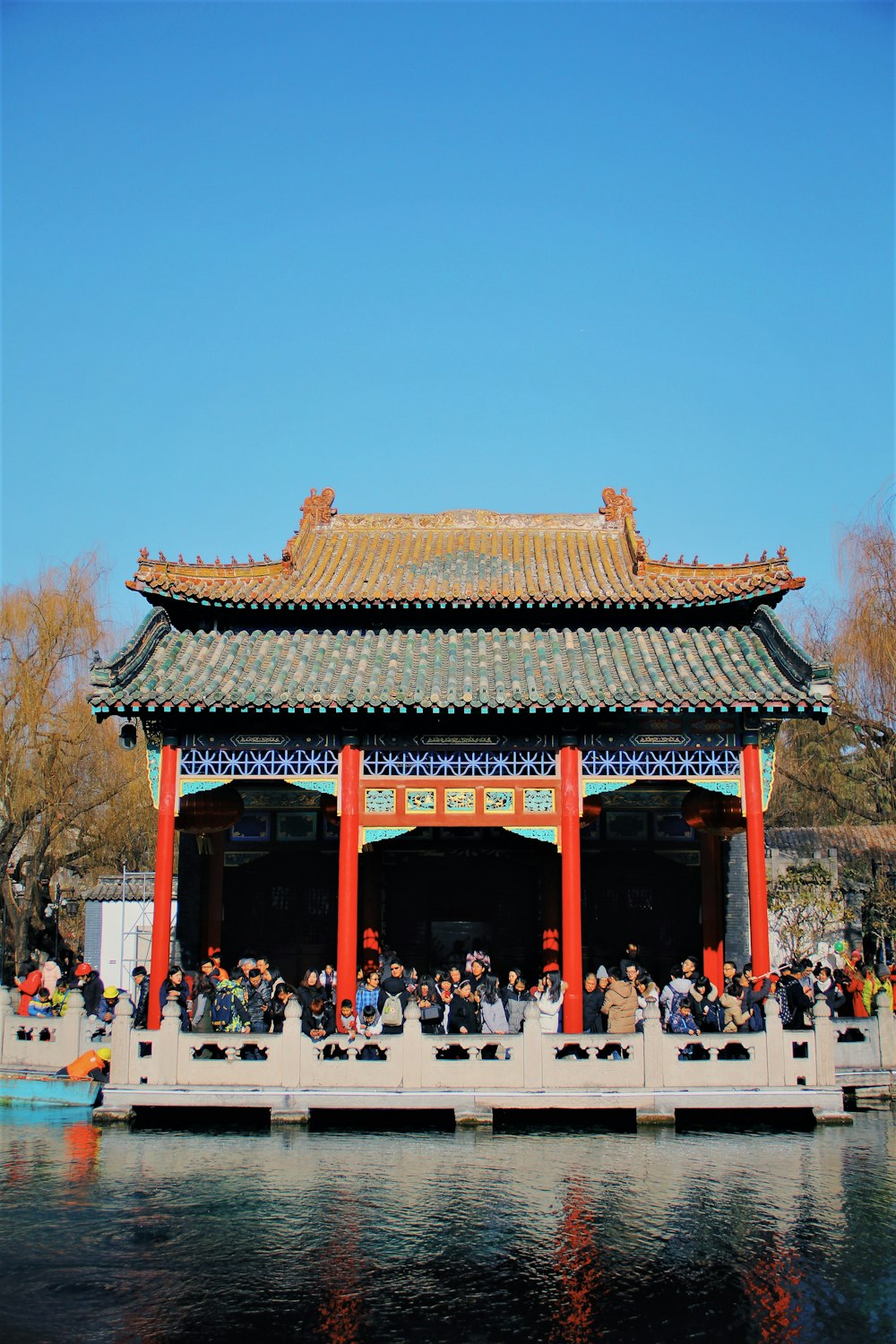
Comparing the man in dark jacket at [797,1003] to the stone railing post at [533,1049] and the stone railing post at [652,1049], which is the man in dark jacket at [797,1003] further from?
the stone railing post at [533,1049]

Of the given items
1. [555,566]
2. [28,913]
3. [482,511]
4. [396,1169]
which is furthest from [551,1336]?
[28,913]

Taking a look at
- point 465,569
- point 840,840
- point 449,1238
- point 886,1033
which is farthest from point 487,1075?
point 840,840

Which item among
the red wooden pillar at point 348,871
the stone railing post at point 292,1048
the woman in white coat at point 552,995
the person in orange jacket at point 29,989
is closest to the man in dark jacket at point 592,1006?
the woman in white coat at point 552,995

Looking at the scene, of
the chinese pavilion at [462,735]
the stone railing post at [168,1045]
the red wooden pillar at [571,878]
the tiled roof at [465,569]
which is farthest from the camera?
the tiled roof at [465,569]

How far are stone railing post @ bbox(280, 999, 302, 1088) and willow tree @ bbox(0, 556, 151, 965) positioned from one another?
50.9 feet

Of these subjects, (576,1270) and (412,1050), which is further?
(412,1050)

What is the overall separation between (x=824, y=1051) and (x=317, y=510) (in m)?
14.0

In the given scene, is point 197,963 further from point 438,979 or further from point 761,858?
point 761,858

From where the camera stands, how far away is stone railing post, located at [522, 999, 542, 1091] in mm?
14336

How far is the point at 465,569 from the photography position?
22.0 meters

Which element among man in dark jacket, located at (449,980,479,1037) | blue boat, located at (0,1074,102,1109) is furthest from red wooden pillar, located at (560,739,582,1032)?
blue boat, located at (0,1074,102,1109)

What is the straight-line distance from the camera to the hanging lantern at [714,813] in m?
19.9

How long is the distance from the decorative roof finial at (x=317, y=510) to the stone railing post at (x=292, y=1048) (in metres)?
11.6

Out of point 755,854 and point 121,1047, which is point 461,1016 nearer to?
point 121,1047
